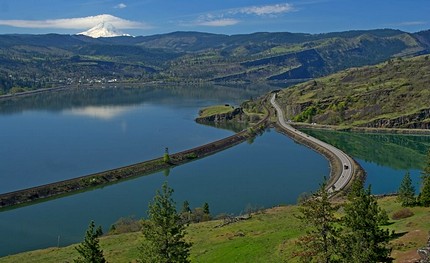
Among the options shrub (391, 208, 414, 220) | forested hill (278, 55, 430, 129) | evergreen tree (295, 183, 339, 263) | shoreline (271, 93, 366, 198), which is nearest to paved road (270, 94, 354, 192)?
shoreline (271, 93, 366, 198)

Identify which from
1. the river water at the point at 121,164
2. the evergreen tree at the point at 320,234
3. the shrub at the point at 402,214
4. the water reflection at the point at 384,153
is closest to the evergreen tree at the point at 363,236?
the evergreen tree at the point at 320,234

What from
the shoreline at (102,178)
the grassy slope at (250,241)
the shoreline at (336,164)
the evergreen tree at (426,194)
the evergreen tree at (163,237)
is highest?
the evergreen tree at (163,237)

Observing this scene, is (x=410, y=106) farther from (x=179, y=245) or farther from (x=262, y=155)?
(x=179, y=245)

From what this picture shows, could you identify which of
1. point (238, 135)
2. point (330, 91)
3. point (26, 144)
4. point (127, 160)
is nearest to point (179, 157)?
point (127, 160)

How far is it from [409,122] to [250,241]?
128 meters

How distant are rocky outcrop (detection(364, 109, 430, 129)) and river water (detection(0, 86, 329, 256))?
35972mm

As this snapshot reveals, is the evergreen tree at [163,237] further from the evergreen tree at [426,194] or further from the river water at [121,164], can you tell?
the river water at [121,164]

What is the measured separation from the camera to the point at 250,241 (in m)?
41.2

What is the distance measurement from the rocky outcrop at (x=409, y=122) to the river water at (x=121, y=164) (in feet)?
118

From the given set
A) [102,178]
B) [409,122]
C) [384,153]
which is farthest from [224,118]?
[102,178]

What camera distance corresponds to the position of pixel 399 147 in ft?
431

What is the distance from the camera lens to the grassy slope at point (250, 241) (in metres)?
33.2

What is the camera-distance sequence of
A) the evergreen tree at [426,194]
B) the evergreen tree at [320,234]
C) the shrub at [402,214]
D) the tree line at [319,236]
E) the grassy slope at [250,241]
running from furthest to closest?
the evergreen tree at [426,194] → the shrub at [402,214] → the grassy slope at [250,241] → the tree line at [319,236] → the evergreen tree at [320,234]

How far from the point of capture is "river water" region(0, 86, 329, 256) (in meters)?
71.3
